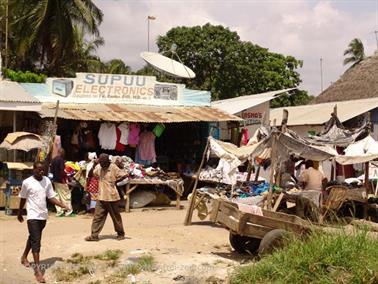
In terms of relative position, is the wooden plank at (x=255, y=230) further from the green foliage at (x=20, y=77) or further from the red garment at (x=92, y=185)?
the green foliage at (x=20, y=77)

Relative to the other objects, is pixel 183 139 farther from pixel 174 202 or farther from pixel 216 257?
pixel 216 257

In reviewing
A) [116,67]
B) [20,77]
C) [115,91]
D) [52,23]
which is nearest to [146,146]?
[115,91]

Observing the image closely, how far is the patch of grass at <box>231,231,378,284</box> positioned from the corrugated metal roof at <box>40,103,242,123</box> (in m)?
8.49

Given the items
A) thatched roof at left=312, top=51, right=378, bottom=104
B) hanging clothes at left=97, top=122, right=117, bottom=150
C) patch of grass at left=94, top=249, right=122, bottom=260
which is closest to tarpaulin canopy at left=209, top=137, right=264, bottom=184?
hanging clothes at left=97, top=122, right=117, bottom=150

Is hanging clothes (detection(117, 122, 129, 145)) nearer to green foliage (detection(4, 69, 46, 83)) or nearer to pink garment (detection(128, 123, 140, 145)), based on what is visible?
pink garment (detection(128, 123, 140, 145))

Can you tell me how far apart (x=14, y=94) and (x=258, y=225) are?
8.07 meters

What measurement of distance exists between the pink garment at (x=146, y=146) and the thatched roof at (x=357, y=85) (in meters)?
12.0

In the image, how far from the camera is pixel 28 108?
45.1 ft

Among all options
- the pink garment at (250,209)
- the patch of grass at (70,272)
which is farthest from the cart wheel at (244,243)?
the patch of grass at (70,272)

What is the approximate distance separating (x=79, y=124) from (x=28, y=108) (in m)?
1.70

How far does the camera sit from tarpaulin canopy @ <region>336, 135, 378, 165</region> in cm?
1209

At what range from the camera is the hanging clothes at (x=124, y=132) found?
15195 millimetres

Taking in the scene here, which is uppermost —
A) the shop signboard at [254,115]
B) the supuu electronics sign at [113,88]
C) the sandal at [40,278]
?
the supuu electronics sign at [113,88]

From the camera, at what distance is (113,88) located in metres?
16.4
